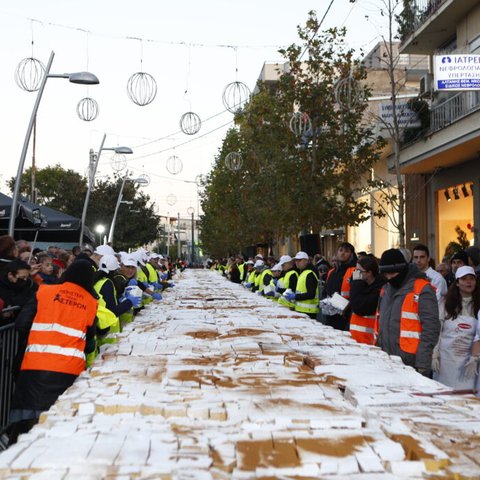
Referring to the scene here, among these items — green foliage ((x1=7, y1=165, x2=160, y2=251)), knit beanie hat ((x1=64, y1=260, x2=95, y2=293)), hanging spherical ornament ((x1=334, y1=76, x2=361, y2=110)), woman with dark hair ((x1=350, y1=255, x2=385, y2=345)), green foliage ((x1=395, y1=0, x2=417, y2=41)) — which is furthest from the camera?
green foliage ((x1=7, y1=165, x2=160, y2=251))

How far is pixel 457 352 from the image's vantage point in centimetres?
740

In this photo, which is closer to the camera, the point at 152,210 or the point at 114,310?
the point at 114,310

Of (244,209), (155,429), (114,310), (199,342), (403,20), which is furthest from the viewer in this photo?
(244,209)

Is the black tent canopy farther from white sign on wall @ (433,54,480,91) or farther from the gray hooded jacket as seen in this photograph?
the gray hooded jacket

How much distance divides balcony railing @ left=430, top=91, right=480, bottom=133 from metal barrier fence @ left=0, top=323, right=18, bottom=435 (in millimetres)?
13771

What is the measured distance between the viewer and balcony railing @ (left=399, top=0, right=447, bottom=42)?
2277 centimetres

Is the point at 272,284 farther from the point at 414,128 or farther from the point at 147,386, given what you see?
→ the point at 147,386

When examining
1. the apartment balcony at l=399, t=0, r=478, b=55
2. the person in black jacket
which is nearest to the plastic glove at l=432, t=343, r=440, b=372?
the person in black jacket

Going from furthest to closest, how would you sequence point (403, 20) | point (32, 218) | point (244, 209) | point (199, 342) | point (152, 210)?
point (152, 210) < point (244, 209) < point (403, 20) < point (32, 218) < point (199, 342)

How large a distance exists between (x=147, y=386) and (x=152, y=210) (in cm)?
6370

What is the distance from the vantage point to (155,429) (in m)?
3.76

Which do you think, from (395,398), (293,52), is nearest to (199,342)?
(395,398)

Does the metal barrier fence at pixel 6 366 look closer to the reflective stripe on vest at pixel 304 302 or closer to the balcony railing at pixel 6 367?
the balcony railing at pixel 6 367

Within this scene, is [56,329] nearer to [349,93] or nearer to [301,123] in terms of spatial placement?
[349,93]
